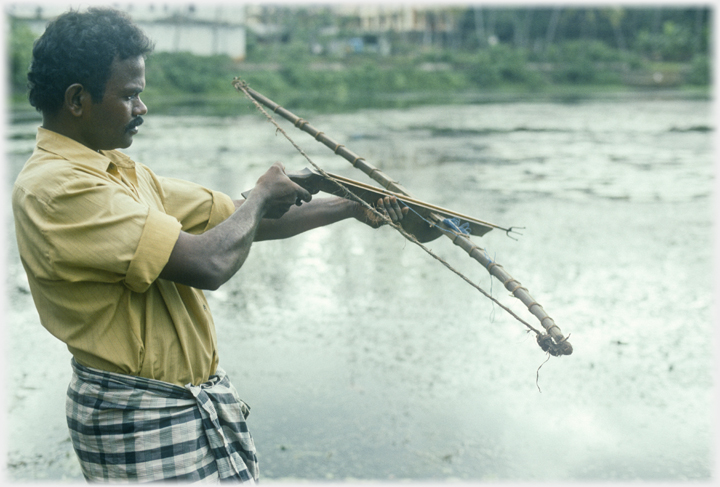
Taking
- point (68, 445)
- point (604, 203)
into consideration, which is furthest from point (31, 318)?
point (604, 203)

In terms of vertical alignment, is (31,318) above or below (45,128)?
below

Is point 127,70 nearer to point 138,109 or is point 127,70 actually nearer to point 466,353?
point 138,109

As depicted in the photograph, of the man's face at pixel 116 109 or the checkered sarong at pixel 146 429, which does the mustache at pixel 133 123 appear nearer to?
the man's face at pixel 116 109

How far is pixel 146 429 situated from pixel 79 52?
→ 97cm

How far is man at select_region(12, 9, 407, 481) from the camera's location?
1.77 meters

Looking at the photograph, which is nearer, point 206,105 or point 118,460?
point 118,460

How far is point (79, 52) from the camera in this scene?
71.8 inches

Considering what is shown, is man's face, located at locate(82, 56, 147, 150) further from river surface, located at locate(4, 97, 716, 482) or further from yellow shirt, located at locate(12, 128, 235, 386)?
river surface, located at locate(4, 97, 716, 482)

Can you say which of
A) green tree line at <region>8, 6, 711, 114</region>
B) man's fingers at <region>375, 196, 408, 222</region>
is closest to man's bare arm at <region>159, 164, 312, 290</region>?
man's fingers at <region>375, 196, 408, 222</region>

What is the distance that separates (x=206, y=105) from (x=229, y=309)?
24.1m

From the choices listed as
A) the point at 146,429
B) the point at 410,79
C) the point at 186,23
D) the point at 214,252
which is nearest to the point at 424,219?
the point at 214,252

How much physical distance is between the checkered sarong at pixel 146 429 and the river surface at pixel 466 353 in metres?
1.62

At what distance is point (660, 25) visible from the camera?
60.6m

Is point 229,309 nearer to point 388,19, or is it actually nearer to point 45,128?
point 45,128
